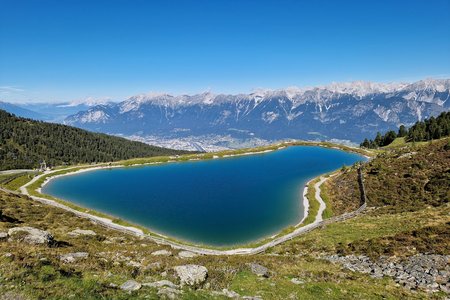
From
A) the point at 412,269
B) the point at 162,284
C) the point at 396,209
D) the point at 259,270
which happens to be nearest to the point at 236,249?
the point at 259,270

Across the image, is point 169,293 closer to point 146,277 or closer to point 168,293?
point 168,293

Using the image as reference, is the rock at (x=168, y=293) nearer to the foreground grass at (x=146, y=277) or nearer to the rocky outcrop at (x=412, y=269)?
the foreground grass at (x=146, y=277)

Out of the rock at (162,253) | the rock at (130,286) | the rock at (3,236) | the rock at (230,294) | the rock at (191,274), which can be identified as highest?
the rock at (3,236)

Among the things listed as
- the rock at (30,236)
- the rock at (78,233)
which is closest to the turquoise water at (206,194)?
the rock at (78,233)

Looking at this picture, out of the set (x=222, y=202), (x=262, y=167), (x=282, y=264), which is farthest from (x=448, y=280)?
(x=262, y=167)

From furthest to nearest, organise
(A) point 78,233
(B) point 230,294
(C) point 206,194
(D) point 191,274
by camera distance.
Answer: (C) point 206,194 < (A) point 78,233 < (D) point 191,274 < (B) point 230,294

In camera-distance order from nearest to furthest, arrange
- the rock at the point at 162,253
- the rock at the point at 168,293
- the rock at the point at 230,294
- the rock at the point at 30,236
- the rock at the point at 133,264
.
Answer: the rock at the point at 168,293, the rock at the point at 230,294, the rock at the point at 133,264, the rock at the point at 30,236, the rock at the point at 162,253

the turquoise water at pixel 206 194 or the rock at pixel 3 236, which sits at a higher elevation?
the rock at pixel 3 236
